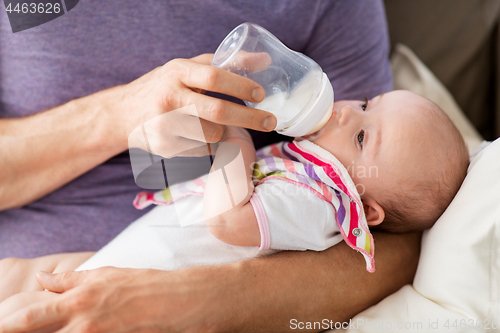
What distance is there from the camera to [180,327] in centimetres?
70

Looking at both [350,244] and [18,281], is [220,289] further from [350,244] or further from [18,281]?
[18,281]

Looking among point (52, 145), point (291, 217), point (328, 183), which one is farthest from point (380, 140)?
point (52, 145)

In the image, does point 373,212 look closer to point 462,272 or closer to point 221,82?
point 462,272

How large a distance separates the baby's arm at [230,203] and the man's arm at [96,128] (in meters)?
0.11

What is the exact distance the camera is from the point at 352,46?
1141 mm

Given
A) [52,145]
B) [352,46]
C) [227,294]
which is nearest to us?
[227,294]

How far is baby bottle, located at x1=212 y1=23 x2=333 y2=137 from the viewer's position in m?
0.77

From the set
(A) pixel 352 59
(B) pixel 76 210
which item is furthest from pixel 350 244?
(B) pixel 76 210

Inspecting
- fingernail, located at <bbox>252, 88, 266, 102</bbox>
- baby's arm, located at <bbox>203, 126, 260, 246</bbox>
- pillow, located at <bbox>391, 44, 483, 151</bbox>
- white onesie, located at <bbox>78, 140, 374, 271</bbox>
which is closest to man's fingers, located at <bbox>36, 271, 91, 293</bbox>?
white onesie, located at <bbox>78, 140, 374, 271</bbox>

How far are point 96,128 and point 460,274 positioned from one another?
1003 mm

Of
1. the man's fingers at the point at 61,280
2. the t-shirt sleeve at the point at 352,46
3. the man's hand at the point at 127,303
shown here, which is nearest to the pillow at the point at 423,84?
the t-shirt sleeve at the point at 352,46

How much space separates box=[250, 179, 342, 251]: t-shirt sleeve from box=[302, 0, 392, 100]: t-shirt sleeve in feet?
1.57

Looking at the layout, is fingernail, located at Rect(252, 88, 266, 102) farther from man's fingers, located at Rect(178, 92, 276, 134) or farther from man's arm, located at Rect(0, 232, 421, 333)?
man's arm, located at Rect(0, 232, 421, 333)

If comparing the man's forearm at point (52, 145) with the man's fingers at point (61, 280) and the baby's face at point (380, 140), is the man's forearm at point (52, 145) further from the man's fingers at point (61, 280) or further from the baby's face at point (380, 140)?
the baby's face at point (380, 140)
